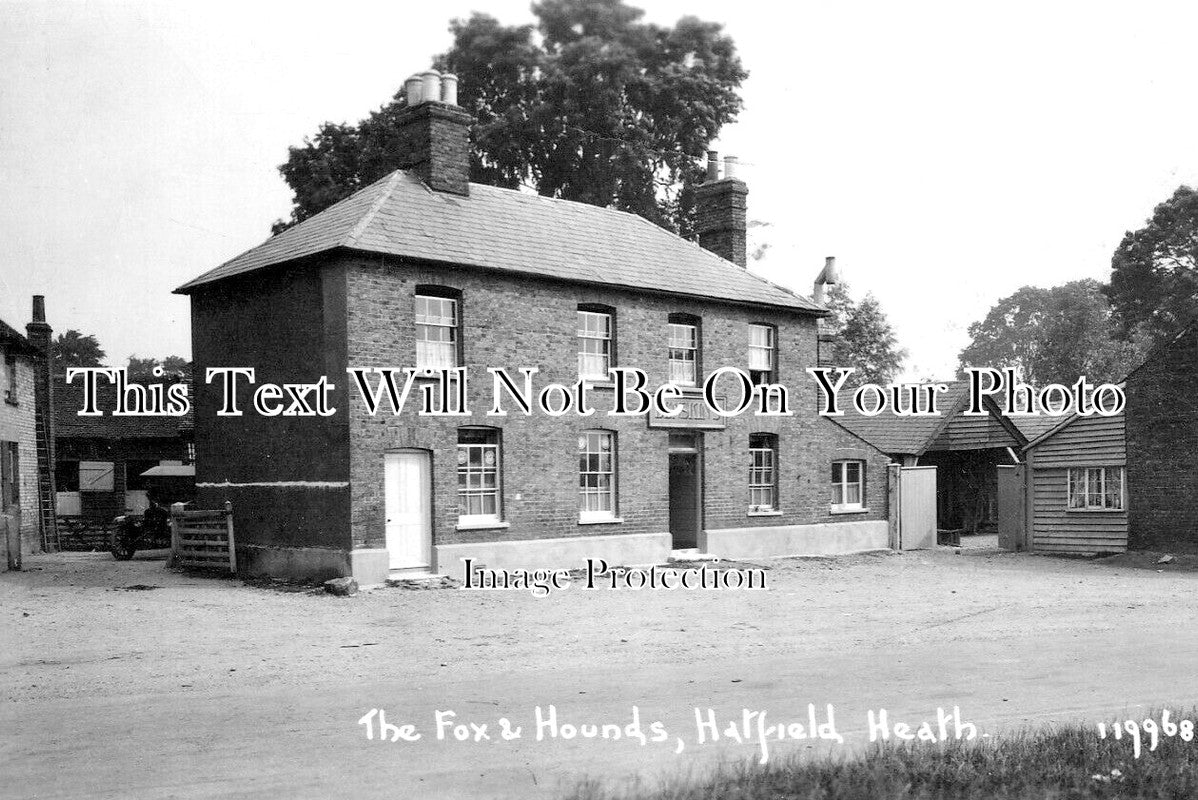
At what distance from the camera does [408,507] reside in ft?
65.0

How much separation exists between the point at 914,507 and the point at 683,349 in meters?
9.04

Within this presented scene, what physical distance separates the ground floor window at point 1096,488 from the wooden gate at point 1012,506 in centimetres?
144

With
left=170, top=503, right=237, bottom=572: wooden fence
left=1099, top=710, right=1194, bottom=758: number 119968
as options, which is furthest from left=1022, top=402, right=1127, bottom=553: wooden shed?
left=1099, top=710, right=1194, bottom=758: number 119968

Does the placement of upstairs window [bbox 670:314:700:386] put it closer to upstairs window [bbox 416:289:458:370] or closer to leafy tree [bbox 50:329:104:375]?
upstairs window [bbox 416:289:458:370]

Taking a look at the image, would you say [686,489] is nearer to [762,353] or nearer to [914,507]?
[762,353]

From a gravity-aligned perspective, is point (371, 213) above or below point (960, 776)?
above

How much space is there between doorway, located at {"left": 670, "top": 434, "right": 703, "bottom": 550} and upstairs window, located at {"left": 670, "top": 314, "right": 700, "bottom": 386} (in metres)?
1.27

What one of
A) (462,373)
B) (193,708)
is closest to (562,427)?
(462,373)

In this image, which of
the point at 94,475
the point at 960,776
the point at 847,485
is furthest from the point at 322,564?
the point at 94,475

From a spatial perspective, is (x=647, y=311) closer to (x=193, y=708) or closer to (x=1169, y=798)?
(x=193, y=708)

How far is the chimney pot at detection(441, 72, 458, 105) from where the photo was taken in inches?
828

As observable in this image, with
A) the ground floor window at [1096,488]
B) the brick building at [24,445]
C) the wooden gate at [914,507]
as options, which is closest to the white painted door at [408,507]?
the brick building at [24,445]

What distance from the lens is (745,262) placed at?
94.7 feet

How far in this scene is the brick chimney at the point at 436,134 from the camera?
21.8m
